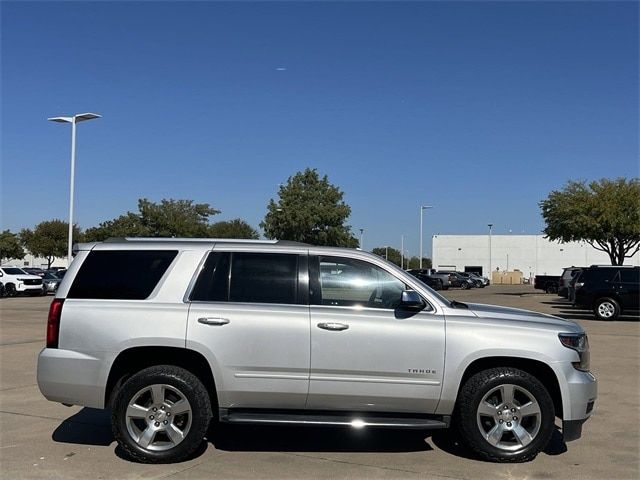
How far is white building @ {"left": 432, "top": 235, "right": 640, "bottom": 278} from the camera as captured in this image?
90.0m

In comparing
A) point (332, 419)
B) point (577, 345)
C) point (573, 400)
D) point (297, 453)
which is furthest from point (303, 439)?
point (577, 345)

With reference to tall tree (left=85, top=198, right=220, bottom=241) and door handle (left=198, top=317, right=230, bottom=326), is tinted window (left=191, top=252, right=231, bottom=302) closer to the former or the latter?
door handle (left=198, top=317, right=230, bottom=326)

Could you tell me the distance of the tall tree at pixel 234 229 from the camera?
6794 centimetres

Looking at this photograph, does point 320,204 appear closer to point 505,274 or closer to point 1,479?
point 505,274

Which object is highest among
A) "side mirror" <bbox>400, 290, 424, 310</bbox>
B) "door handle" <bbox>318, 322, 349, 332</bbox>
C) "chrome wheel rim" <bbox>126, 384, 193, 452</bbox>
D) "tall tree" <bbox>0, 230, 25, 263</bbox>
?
"tall tree" <bbox>0, 230, 25, 263</bbox>

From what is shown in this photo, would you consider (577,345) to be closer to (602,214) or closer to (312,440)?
(312,440)

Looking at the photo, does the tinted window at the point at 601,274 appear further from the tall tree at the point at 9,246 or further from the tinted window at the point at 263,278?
the tall tree at the point at 9,246

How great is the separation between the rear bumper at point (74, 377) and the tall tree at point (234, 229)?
6009cm

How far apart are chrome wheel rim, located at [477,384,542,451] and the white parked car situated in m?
32.3

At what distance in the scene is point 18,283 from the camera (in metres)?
33.0

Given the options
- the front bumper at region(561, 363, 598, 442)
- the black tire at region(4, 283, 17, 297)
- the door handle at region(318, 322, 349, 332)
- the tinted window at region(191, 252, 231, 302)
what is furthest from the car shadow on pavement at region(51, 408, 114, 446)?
the black tire at region(4, 283, 17, 297)

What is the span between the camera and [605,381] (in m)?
9.57

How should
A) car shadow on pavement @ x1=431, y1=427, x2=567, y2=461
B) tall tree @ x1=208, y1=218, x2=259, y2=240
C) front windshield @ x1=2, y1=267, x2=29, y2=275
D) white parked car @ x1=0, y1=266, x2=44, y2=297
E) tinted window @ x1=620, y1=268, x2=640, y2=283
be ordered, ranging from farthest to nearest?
1. tall tree @ x1=208, y1=218, x2=259, y2=240
2. front windshield @ x1=2, y1=267, x2=29, y2=275
3. white parked car @ x1=0, y1=266, x2=44, y2=297
4. tinted window @ x1=620, y1=268, x2=640, y2=283
5. car shadow on pavement @ x1=431, y1=427, x2=567, y2=461

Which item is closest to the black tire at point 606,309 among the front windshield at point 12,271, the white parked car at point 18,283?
the white parked car at point 18,283
